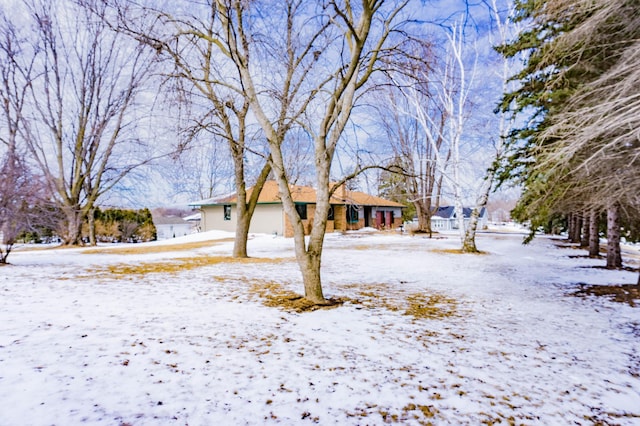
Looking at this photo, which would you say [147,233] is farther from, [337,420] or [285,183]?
[337,420]

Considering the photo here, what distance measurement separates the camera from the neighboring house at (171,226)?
169 ft

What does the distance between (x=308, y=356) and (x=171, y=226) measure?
2124 inches

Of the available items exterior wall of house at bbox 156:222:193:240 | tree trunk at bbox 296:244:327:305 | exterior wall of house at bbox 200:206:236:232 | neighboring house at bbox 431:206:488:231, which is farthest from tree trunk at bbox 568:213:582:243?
exterior wall of house at bbox 156:222:193:240

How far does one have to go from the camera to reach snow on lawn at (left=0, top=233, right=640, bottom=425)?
262 cm

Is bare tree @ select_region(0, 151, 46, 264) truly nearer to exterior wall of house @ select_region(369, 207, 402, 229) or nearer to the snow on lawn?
the snow on lawn

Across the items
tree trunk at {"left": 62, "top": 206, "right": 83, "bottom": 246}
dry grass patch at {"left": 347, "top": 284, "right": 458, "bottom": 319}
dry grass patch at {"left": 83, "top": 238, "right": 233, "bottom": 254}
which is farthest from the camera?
tree trunk at {"left": 62, "top": 206, "right": 83, "bottom": 246}

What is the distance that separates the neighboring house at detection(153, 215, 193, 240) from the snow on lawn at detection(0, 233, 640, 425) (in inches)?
1868

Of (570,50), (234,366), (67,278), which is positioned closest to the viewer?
(234,366)

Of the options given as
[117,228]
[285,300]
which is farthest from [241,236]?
[117,228]

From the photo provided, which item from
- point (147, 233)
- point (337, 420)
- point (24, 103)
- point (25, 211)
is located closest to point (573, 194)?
point (337, 420)

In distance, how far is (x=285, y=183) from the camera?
19.5 ft

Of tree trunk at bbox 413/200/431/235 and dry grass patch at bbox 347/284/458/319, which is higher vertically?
tree trunk at bbox 413/200/431/235

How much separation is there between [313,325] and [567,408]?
290 cm

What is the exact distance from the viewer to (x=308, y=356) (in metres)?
3.67
